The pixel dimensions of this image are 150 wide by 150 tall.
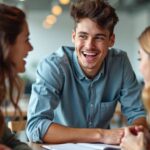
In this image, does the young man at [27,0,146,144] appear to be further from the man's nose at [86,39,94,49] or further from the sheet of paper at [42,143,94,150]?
the sheet of paper at [42,143,94,150]

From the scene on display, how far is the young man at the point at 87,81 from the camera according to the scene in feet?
6.62

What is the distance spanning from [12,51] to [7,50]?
0.04 metres

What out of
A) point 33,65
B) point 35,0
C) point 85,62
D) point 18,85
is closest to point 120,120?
point 33,65

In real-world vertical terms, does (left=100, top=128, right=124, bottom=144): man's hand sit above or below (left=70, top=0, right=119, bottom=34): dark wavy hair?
below

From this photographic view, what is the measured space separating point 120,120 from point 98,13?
365cm

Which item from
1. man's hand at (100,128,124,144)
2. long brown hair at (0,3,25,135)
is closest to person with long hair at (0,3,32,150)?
long brown hair at (0,3,25,135)

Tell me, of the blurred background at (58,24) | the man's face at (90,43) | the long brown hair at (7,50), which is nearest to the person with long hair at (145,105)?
the man's face at (90,43)

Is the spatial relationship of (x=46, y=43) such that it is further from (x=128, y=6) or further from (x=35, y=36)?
(x=128, y=6)

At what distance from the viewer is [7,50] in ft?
4.56

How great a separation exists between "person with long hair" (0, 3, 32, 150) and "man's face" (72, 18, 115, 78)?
576 millimetres

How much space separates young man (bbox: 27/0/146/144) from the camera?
2.02 m

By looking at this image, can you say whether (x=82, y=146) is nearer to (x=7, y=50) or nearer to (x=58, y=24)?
(x=7, y=50)

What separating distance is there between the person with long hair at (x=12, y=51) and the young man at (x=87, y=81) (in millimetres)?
459

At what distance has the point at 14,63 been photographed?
143 centimetres
